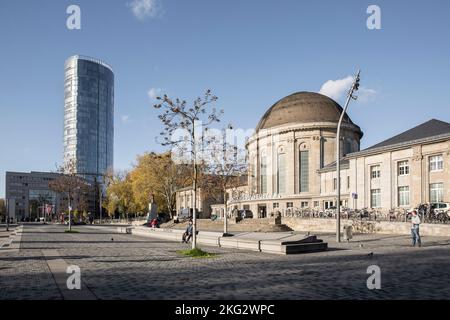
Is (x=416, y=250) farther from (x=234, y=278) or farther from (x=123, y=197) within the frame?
(x=123, y=197)

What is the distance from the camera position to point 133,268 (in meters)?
14.6

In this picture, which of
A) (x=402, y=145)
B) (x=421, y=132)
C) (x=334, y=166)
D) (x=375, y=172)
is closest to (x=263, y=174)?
(x=334, y=166)

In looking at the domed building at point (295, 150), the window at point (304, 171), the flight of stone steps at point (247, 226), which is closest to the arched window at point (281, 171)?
the domed building at point (295, 150)

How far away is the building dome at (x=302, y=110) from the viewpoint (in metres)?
73.6

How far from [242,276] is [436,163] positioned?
33.8 m

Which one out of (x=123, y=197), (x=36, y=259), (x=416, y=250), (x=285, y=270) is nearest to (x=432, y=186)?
(x=416, y=250)

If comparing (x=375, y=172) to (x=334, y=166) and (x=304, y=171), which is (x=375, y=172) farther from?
(x=304, y=171)

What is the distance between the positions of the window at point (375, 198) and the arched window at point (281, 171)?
2693 centimetres

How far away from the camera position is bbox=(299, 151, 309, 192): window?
71.8 m

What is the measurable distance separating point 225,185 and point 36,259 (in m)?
25.2

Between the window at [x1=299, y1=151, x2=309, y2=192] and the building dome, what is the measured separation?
5.78 meters

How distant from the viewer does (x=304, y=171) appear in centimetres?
7225

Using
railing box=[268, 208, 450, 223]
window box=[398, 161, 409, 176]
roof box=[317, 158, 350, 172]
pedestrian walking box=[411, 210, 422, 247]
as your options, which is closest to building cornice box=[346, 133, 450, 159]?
window box=[398, 161, 409, 176]

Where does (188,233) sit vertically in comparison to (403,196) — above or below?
below
